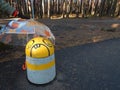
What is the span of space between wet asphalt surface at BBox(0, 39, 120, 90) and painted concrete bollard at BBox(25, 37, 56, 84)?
0.22m

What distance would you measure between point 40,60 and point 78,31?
160 inches

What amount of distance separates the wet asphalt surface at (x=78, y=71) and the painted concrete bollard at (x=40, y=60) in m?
0.22

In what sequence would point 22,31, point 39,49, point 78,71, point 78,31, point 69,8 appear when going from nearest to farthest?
point 39,49, point 22,31, point 78,71, point 78,31, point 69,8

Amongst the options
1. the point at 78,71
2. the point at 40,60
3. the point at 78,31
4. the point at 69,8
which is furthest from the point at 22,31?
the point at 69,8

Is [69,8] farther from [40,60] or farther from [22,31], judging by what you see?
[40,60]

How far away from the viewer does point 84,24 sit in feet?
28.7

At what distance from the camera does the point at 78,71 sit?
17.2ft

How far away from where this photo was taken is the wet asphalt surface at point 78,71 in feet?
15.3

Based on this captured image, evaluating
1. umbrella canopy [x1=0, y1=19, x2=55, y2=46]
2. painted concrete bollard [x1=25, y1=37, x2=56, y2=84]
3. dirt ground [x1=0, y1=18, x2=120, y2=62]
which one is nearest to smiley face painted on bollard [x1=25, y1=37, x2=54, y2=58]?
painted concrete bollard [x1=25, y1=37, x2=56, y2=84]

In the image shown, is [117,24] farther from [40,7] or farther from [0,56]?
[0,56]

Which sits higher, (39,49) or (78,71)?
(39,49)

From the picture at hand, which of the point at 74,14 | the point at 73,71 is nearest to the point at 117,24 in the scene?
the point at 74,14

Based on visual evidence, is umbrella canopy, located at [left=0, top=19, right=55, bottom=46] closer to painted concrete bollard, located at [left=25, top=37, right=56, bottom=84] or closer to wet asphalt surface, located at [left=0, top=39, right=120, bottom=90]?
painted concrete bollard, located at [left=25, top=37, right=56, bottom=84]

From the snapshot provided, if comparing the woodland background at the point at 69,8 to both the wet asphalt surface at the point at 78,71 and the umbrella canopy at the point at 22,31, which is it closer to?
the wet asphalt surface at the point at 78,71
